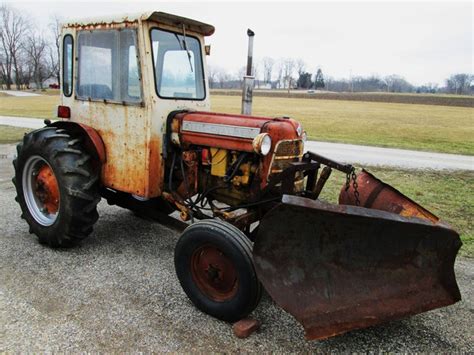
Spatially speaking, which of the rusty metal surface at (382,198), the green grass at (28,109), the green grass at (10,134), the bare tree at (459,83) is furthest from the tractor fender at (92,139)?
the bare tree at (459,83)

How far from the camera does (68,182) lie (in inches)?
167

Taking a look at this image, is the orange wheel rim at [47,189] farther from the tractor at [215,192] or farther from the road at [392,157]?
the road at [392,157]

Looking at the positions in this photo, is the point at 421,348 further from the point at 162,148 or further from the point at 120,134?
the point at 120,134

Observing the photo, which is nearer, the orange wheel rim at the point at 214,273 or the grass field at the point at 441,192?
the orange wheel rim at the point at 214,273

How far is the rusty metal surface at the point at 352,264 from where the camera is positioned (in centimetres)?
290

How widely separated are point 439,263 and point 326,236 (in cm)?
82

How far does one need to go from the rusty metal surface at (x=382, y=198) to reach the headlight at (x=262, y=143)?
1088 mm

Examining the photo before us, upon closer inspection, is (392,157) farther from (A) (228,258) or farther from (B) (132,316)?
(B) (132,316)

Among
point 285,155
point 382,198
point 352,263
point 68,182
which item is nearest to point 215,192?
point 285,155

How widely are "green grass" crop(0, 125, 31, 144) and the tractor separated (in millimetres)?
9621

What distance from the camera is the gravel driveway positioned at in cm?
306

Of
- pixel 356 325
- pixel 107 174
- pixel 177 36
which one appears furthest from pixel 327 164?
pixel 107 174

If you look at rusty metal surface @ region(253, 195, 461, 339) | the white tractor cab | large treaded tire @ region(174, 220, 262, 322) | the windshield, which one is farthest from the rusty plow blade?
the windshield

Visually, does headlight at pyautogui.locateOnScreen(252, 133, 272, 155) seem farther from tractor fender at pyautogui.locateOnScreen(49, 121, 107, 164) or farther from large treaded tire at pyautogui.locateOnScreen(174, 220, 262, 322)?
tractor fender at pyautogui.locateOnScreen(49, 121, 107, 164)
